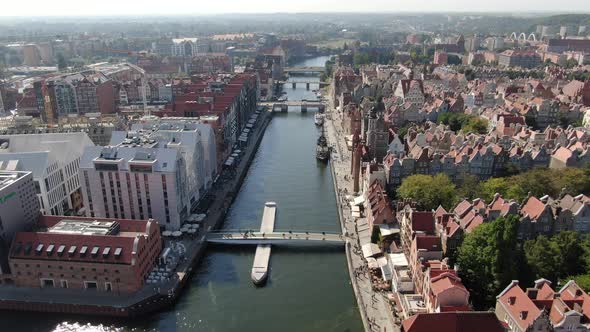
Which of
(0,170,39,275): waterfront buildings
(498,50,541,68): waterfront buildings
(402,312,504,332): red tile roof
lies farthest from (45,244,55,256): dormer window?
(498,50,541,68): waterfront buildings

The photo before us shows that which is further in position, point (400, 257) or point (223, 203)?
point (223, 203)

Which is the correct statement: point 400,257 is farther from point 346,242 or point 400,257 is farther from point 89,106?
point 89,106

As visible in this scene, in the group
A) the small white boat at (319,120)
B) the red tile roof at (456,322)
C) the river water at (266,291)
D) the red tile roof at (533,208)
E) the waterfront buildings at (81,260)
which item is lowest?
the river water at (266,291)

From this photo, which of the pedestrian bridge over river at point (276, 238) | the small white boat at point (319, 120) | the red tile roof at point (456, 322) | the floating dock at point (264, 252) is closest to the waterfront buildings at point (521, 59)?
the small white boat at point (319, 120)

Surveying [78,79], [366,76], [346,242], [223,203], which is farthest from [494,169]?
[78,79]

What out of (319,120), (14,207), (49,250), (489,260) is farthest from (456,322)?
(319,120)

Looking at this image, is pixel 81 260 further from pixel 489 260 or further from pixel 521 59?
pixel 521 59

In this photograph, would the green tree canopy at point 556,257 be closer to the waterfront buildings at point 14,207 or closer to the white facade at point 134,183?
the white facade at point 134,183
